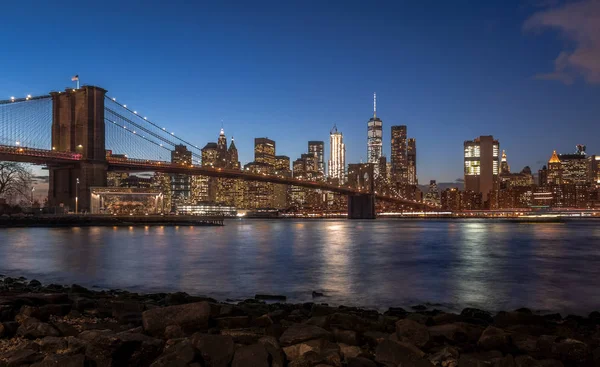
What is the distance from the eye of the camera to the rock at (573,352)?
20.5 ft

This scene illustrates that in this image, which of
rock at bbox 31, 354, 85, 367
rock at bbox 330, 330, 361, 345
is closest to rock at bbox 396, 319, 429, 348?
rock at bbox 330, 330, 361, 345

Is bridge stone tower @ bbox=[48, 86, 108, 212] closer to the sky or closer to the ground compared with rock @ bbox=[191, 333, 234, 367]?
closer to the sky

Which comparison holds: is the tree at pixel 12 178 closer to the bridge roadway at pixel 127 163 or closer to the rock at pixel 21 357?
the bridge roadway at pixel 127 163

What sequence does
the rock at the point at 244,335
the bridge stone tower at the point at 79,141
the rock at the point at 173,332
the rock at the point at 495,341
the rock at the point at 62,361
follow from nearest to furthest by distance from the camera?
the rock at the point at 62,361 < the rock at the point at 244,335 < the rock at the point at 173,332 < the rock at the point at 495,341 < the bridge stone tower at the point at 79,141

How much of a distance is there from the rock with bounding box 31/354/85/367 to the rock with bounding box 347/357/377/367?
2.81 metres

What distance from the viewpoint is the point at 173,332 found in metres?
6.46

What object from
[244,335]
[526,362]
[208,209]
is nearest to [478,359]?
[526,362]

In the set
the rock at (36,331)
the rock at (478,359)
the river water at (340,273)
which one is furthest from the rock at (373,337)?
the river water at (340,273)

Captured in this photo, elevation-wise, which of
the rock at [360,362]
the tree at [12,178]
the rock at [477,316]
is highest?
the tree at [12,178]

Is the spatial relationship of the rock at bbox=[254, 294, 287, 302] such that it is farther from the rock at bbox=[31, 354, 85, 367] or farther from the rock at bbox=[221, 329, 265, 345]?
the rock at bbox=[31, 354, 85, 367]

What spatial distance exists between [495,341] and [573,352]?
0.88 m

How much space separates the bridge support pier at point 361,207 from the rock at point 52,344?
97.1 metres

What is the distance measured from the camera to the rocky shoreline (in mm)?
5602

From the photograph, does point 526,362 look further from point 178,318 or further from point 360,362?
point 178,318
